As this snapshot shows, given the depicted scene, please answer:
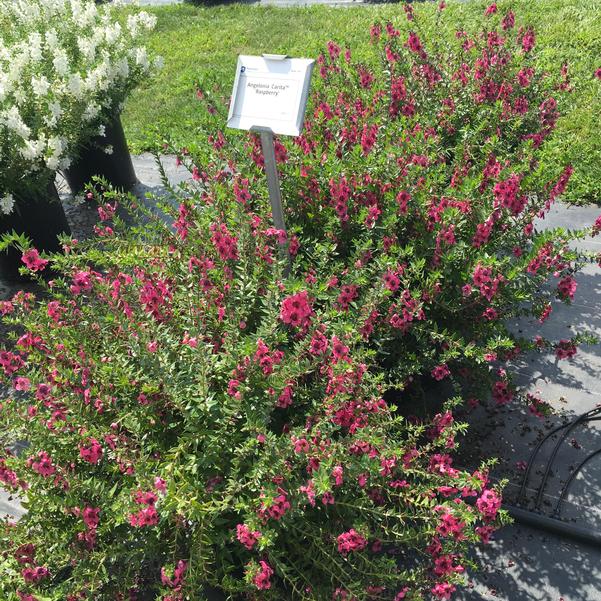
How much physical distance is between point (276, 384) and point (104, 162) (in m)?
3.76

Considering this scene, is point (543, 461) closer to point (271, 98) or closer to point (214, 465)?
point (214, 465)

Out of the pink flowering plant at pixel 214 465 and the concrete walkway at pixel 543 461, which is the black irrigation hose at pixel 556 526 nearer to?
the concrete walkway at pixel 543 461

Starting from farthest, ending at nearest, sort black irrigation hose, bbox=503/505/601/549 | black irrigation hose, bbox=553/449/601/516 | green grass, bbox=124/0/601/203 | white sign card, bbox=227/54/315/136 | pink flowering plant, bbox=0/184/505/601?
green grass, bbox=124/0/601/203 → black irrigation hose, bbox=553/449/601/516 → black irrigation hose, bbox=503/505/601/549 → white sign card, bbox=227/54/315/136 → pink flowering plant, bbox=0/184/505/601

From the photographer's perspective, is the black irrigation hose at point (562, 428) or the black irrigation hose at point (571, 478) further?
the black irrigation hose at point (562, 428)

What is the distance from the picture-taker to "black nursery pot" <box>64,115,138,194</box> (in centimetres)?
493

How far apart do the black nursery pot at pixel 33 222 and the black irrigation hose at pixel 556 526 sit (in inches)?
126

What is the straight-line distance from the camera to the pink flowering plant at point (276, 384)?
1.86m

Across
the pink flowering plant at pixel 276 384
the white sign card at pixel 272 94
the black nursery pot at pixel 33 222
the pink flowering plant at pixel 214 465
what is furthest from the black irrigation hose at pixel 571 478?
the black nursery pot at pixel 33 222

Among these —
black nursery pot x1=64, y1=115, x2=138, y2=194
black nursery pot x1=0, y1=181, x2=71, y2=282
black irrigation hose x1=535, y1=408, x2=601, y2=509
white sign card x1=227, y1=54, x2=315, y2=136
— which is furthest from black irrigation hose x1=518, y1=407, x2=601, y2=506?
black nursery pot x1=64, y1=115, x2=138, y2=194

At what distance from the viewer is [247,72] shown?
2.40 m

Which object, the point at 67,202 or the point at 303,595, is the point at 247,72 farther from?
the point at 67,202

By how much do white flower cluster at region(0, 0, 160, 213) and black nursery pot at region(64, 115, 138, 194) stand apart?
236mm

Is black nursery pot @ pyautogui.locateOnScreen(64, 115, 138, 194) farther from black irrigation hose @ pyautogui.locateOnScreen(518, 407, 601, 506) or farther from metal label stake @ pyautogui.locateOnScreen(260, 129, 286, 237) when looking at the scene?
black irrigation hose @ pyautogui.locateOnScreen(518, 407, 601, 506)

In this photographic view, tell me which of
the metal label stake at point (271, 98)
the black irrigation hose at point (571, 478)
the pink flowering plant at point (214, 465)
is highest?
the metal label stake at point (271, 98)
